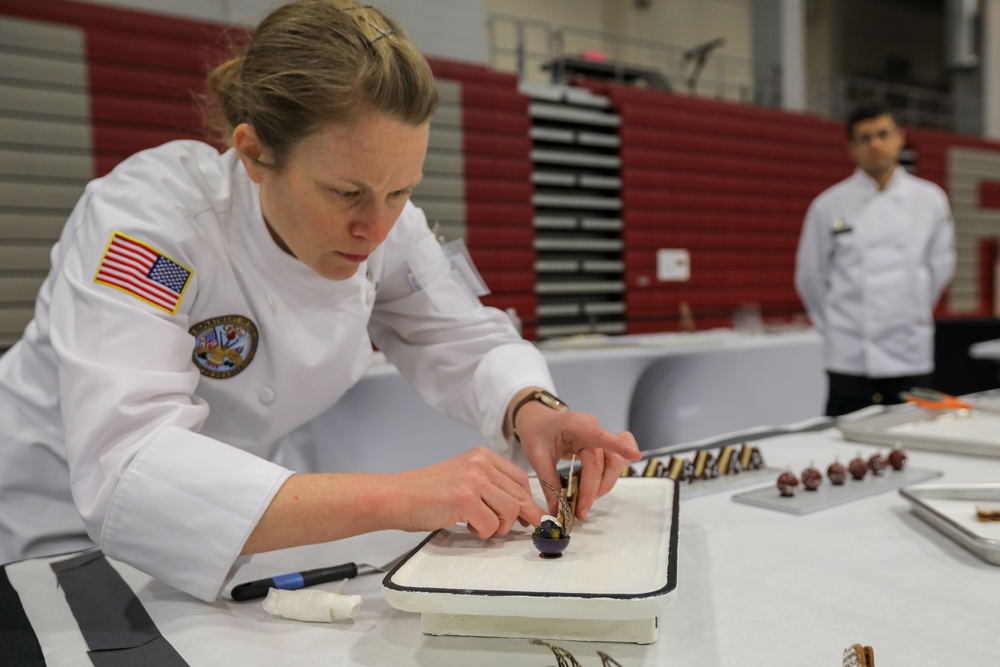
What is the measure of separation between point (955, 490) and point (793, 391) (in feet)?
9.29

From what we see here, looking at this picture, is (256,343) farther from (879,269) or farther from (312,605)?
(879,269)

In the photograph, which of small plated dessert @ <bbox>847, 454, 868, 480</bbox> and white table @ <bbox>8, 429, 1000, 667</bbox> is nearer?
white table @ <bbox>8, 429, 1000, 667</bbox>

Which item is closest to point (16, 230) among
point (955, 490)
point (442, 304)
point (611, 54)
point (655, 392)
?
point (655, 392)

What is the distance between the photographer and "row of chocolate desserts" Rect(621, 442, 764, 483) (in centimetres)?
108

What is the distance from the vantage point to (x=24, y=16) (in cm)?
370

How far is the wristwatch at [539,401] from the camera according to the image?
1.07 metres

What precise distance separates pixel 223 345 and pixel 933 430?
1191mm

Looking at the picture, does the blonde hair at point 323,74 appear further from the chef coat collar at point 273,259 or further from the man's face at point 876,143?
the man's face at point 876,143

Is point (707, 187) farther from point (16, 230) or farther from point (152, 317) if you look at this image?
point (152, 317)

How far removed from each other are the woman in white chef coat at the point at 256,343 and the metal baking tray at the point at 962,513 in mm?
342

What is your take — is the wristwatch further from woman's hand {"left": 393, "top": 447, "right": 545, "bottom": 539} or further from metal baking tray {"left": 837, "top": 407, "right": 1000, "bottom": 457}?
metal baking tray {"left": 837, "top": 407, "right": 1000, "bottom": 457}

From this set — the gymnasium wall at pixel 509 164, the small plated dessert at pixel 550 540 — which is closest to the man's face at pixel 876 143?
the gymnasium wall at pixel 509 164

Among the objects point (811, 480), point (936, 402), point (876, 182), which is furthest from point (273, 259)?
point (876, 182)

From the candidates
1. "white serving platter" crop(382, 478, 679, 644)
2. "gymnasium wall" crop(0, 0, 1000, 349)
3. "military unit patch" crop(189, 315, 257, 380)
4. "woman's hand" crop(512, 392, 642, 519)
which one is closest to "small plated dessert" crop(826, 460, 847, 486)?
"woman's hand" crop(512, 392, 642, 519)
